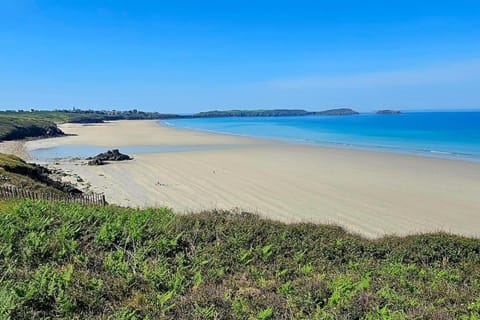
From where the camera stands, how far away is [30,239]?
6199mm

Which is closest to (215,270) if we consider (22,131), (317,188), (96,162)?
(317,188)

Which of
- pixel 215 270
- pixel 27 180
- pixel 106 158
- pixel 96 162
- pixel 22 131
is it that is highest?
pixel 215 270

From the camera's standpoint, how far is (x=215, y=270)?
5.91m

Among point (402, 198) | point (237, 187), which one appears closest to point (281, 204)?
point (237, 187)

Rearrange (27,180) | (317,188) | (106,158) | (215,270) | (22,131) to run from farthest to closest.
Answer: (22,131), (106,158), (317,188), (27,180), (215,270)

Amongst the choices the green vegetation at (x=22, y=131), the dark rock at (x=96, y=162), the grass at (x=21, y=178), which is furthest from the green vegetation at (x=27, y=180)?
the green vegetation at (x=22, y=131)

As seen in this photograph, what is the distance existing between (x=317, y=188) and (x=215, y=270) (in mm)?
17526

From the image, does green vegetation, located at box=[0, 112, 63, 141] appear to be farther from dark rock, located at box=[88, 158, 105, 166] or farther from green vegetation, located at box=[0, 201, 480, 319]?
green vegetation, located at box=[0, 201, 480, 319]

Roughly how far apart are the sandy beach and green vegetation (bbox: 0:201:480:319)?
15.7 ft

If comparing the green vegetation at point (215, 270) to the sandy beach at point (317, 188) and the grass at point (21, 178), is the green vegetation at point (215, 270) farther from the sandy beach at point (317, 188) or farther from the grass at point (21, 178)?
→ the grass at point (21, 178)

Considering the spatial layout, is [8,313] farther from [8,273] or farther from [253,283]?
[253,283]

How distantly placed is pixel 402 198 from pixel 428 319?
55.7 ft

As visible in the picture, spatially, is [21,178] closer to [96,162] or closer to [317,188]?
[317,188]

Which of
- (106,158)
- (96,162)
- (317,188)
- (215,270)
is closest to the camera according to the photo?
(215,270)
